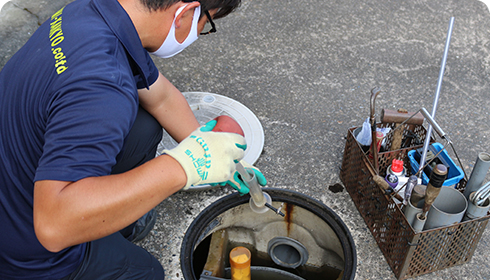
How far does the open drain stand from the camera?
1.89 metres

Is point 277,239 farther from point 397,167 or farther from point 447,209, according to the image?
point 447,209

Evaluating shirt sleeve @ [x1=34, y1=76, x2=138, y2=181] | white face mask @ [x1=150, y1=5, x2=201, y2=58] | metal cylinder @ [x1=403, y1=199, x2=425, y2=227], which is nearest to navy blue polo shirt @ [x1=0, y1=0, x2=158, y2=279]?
shirt sleeve @ [x1=34, y1=76, x2=138, y2=181]

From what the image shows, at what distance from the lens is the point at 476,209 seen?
1523 mm

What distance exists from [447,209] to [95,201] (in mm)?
1448

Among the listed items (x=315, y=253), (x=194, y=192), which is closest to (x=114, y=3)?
(x=194, y=192)

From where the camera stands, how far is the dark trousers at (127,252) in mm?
1450

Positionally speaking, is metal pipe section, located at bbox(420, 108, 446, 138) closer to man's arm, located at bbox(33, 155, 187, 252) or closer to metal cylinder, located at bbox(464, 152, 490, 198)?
metal cylinder, located at bbox(464, 152, 490, 198)

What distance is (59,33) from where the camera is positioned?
1.24 meters

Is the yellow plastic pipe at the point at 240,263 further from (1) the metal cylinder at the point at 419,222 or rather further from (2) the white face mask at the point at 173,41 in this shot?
(2) the white face mask at the point at 173,41

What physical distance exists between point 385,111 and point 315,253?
906 millimetres

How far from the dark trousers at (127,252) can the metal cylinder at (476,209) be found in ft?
4.41

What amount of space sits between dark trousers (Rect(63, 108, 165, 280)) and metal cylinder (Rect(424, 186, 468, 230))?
118 cm

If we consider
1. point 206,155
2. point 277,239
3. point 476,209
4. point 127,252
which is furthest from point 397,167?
point 127,252

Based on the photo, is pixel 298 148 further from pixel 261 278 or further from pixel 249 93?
pixel 261 278
